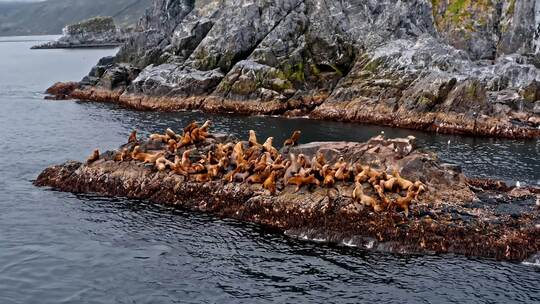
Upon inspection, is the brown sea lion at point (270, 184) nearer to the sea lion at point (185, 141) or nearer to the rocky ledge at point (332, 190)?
the rocky ledge at point (332, 190)

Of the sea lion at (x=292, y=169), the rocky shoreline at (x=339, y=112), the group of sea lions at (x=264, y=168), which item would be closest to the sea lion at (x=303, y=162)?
the group of sea lions at (x=264, y=168)

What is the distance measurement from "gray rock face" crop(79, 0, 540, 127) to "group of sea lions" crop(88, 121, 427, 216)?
3907 cm

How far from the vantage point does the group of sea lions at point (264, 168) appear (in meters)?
38.9

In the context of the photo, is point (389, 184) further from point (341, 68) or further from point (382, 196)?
point (341, 68)

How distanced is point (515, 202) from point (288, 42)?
208 feet

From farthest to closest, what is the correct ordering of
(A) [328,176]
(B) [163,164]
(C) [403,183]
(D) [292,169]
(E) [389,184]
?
1. (B) [163,164]
2. (D) [292,169]
3. (A) [328,176]
4. (C) [403,183]
5. (E) [389,184]

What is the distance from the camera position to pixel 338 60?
314 ft

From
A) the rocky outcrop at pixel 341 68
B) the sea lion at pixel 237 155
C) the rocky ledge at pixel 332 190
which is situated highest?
the rocky outcrop at pixel 341 68

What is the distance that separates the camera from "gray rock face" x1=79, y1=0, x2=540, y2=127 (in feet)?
265

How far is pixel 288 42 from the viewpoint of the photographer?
9719cm

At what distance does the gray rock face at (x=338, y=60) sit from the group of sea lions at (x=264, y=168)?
3907 centimetres

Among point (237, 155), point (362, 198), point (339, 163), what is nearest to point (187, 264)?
point (362, 198)

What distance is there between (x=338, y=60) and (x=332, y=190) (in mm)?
58765

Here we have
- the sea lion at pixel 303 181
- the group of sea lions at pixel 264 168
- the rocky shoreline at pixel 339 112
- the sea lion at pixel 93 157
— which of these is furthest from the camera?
the rocky shoreline at pixel 339 112
